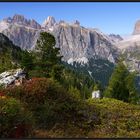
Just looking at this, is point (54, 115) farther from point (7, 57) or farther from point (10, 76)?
point (7, 57)

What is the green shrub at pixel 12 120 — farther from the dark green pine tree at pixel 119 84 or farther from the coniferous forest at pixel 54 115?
the dark green pine tree at pixel 119 84

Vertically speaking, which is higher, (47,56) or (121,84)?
(47,56)

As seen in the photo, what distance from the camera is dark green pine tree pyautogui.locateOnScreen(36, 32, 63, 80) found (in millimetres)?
27891

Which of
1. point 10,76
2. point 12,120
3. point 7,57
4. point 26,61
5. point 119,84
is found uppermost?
point 7,57

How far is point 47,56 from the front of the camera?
97.8 feet

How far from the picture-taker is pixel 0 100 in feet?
47.2

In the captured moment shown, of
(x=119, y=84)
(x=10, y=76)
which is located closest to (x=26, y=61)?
(x=10, y=76)

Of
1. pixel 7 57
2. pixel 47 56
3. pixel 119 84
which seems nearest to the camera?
pixel 47 56

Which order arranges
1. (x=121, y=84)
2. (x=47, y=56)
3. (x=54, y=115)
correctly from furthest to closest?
(x=121, y=84), (x=47, y=56), (x=54, y=115)

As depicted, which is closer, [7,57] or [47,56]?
[47,56]

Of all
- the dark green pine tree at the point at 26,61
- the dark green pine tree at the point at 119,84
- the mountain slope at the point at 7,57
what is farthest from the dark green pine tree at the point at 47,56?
the dark green pine tree at the point at 119,84

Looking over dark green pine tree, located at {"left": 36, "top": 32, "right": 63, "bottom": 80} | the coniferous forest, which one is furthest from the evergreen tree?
the coniferous forest

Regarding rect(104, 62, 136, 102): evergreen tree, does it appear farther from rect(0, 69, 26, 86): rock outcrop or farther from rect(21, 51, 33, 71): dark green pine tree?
rect(0, 69, 26, 86): rock outcrop

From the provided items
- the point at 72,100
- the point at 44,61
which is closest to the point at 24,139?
the point at 72,100
